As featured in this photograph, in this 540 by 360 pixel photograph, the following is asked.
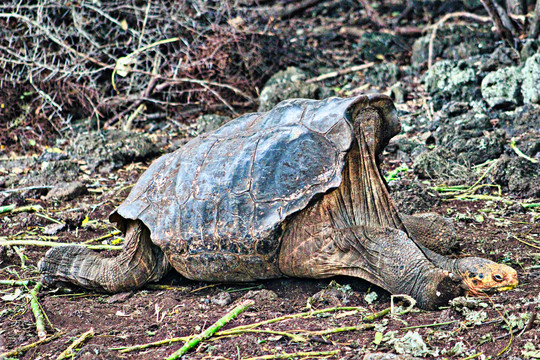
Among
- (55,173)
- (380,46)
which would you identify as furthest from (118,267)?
(380,46)

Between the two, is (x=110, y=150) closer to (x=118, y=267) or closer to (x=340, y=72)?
(x=118, y=267)

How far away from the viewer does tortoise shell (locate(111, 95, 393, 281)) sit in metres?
3.58

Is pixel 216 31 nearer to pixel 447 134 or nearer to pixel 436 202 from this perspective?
pixel 447 134

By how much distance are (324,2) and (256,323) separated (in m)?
8.12

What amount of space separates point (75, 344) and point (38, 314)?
572 millimetres

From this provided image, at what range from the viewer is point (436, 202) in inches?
199

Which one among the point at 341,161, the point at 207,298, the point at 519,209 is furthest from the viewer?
the point at 519,209

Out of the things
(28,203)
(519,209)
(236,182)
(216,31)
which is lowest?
(519,209)

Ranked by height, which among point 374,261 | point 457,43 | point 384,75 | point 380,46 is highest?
point 380,46

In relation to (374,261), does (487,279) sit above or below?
below

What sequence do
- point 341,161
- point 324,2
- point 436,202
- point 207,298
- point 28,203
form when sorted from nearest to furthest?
point 341,161 < point 207,298 < point 436,202 < point 28,203 < point 324,2

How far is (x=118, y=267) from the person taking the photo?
4137 millimetres

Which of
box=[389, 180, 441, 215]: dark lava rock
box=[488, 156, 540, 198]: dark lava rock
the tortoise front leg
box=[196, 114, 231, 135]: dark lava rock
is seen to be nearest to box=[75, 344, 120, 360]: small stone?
the tortoise front leg

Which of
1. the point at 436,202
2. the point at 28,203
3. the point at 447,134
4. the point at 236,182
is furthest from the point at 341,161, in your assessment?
the point at 28,203
